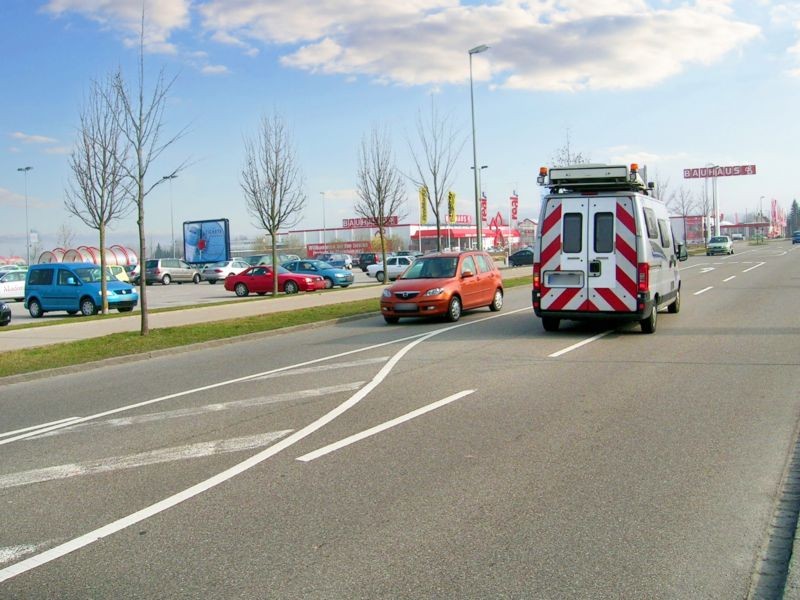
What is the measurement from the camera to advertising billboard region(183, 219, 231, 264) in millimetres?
63875

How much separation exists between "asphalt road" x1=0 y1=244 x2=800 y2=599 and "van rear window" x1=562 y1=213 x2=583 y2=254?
117 inches

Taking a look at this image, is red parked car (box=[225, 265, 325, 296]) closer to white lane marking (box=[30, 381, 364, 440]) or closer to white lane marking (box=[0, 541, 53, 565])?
white lane marking (box=[30, 381, 364, 440])

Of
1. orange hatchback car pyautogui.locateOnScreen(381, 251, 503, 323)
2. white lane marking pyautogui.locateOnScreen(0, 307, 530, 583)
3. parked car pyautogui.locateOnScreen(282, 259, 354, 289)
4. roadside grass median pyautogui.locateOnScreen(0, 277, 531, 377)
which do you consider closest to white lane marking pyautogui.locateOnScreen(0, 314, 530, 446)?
orange hatchback car pyautogui.locateOnScreen(381, 251, 503, 323)

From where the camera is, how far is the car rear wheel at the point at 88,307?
26.2 meters

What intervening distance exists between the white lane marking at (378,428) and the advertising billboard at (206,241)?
56663 millimetres

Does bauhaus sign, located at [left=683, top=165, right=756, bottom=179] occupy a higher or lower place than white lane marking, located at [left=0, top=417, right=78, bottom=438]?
higher

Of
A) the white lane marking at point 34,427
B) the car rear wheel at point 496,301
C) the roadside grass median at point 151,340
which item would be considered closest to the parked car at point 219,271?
the roadside grass median at point 151,340

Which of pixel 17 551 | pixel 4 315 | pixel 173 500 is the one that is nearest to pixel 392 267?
pixel 4 315

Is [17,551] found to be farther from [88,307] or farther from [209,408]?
[88,307]

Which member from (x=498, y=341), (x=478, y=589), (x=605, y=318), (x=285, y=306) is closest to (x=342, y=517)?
(x=478, y=589)

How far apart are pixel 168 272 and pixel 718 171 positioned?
7615cm

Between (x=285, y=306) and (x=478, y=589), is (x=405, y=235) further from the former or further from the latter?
(x=478, y=589)

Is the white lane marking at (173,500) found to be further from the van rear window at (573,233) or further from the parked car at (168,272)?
the parked car at (168,272)

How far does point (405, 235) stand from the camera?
116 metres
